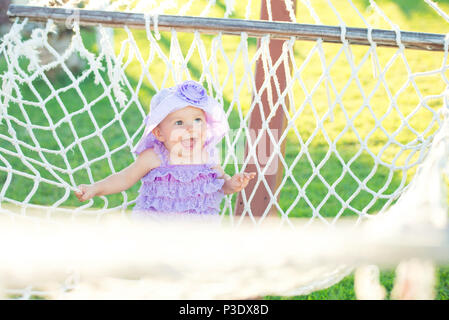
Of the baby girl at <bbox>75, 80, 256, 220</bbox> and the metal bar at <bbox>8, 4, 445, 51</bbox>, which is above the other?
the metal bar at <bbox>8, 4, 445, 51</bbox>

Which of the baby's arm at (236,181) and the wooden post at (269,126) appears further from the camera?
the wooden post at (269,126)

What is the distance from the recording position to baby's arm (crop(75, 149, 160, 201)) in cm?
151

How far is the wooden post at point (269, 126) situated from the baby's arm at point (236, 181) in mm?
64

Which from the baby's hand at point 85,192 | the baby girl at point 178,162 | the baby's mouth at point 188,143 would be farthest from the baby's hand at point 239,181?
the baby's hand at point 85,192

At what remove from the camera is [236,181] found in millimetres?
1519

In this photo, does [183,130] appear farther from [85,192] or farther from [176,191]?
[85,192]

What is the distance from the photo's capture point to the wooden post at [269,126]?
1.61 metres

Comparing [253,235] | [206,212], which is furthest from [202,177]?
[253,235]

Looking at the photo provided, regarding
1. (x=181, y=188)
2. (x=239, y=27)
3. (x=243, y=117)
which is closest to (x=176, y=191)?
(x=181, y=188)

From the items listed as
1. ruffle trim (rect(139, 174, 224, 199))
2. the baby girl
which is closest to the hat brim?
the baby girl

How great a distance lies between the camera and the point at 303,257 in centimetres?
67

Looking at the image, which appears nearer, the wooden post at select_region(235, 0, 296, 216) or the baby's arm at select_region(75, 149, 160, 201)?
the baby's arm at select_region(75, 149, 160, 201)

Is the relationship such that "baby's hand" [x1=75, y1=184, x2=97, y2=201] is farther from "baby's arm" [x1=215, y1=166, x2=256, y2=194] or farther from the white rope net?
"baby's arm" [x1=215, y1=166, x2=256, y2=194]

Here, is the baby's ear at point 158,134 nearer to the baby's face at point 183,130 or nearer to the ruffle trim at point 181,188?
the baby's face at point 183,130
